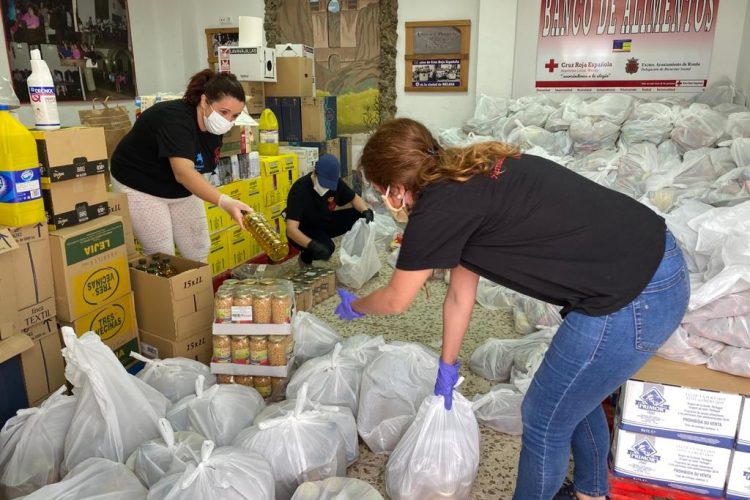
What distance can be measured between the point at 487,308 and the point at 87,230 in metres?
1.94

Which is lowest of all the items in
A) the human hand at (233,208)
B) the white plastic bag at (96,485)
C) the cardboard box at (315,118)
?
the white plastic bag at (96,485)

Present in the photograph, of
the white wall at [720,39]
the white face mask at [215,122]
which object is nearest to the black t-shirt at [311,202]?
the white face mask at [215,122]

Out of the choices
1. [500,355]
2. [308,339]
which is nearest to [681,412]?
[500,355]

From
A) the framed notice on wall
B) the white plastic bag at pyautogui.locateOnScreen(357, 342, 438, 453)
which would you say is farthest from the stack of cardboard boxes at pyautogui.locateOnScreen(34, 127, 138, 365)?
the framed notice on wall

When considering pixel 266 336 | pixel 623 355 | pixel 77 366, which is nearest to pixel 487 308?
pixel 266 336

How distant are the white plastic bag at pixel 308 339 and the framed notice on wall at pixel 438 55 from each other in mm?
3593

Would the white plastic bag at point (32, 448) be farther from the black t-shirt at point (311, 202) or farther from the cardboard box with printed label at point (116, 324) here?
the black t-shirt at point (311, 202)

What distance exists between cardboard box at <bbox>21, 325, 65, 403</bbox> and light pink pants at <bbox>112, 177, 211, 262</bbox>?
0.65m

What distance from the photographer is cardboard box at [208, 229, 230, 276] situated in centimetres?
318

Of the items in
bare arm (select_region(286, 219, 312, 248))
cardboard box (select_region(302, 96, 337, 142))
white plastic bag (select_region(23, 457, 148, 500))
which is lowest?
white plastic bag (select_region(23, 457, 148, 500))

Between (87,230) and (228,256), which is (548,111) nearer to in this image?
(228,256)

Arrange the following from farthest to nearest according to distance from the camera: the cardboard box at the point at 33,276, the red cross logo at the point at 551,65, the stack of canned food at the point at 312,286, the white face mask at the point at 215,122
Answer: the red cross logo at the point at 551,65 → the stack of canned food at the point at 312,286 → the white face mask at the point at 215,122 → the cardboard box at the point at 33,276

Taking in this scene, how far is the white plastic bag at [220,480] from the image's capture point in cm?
118

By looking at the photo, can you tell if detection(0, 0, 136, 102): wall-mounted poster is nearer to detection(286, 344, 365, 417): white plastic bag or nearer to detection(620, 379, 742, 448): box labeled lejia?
detection(286, 344, 365, 417): white plastic bag
